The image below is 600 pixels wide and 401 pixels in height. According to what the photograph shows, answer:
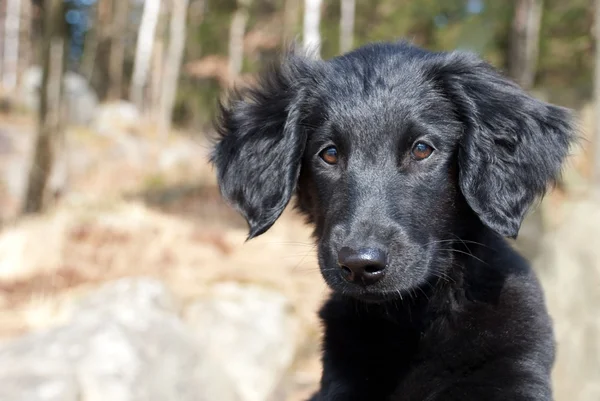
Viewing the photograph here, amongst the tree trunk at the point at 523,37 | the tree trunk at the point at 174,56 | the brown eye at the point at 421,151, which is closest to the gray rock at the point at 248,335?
the brown eye at the point at 421,151

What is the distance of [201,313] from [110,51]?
81.4 feet

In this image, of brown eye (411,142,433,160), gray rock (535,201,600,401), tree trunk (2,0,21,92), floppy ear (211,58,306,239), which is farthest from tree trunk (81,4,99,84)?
brown eye (411,142,433,160)

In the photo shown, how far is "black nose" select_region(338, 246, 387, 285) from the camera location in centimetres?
244

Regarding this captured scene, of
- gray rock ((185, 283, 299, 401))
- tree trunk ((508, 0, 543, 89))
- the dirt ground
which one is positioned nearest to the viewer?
gray rock ((185, 283, 299, 401))

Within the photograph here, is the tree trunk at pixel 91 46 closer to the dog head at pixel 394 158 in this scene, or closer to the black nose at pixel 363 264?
the dog head at pixel 394 158

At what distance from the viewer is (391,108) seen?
287cm

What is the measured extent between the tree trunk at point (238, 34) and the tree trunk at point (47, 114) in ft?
34.7

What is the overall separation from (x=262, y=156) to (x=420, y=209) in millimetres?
730

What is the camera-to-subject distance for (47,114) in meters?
10.5

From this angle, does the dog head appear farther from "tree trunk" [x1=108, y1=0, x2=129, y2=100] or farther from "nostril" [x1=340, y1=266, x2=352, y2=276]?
"tree trunk" [x1=108, y1=0, x2=129, y2=100]

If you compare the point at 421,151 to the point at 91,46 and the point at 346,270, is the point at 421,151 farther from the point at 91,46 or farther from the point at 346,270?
the point at 91,46

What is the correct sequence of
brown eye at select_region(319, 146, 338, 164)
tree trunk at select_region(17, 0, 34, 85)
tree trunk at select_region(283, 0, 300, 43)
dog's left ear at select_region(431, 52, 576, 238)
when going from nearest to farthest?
dog's left ear at select_region(431, 52, 576, 238) → brown eye at select_region(319, 146, 338, 164) → tree trunk at select_region(283, 0, 300, 43) → tree trunk at select_region(17, 0, 34, 85)

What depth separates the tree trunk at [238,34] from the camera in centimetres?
2200

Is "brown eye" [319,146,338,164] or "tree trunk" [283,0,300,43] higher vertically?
"tree trunk" [283,0,300,43]
